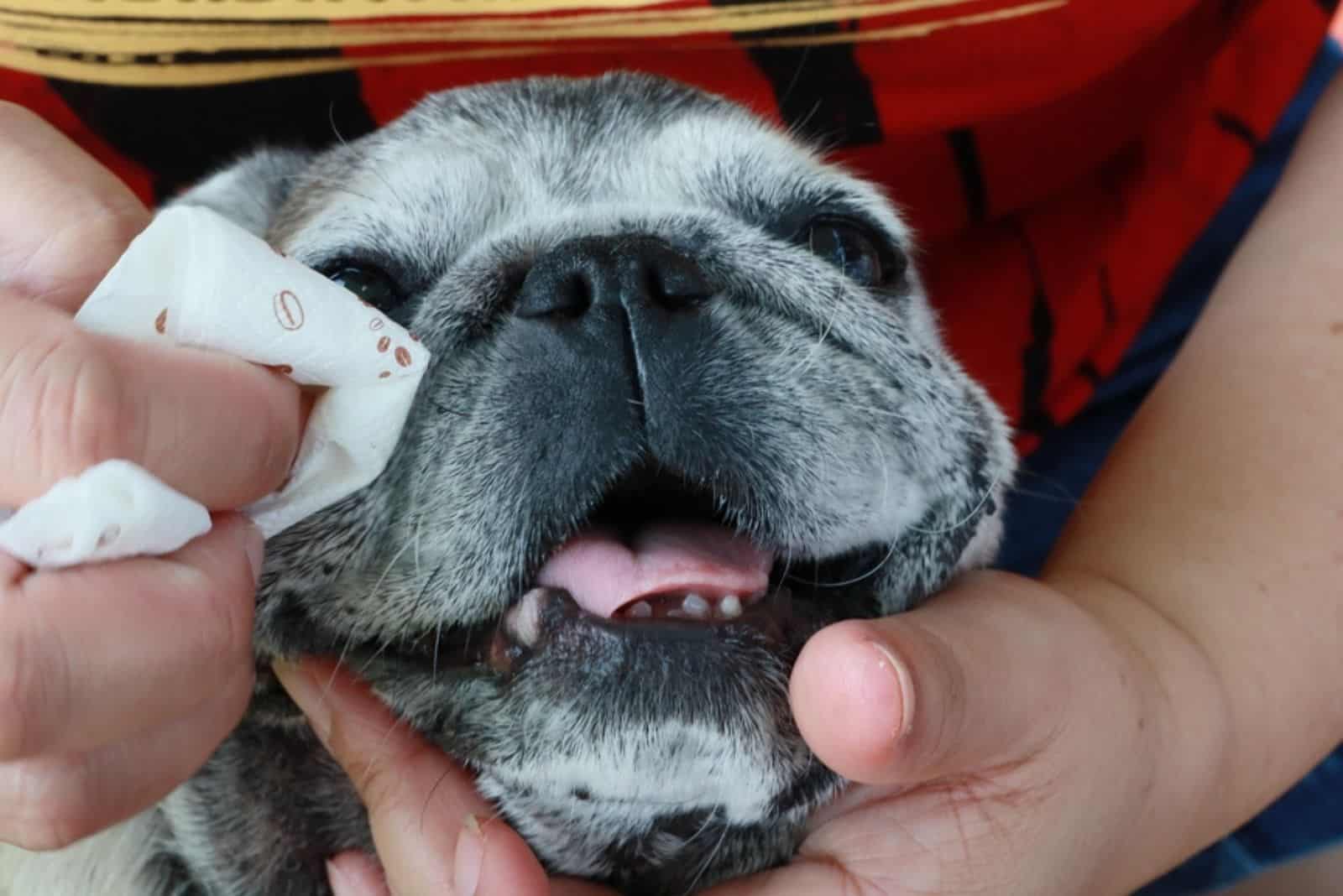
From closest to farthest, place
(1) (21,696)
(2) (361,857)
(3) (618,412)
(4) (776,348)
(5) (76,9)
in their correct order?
(1) (21,696), (3) (618,412), (4) (776,348), (2) (361,857), (5) (76,9)

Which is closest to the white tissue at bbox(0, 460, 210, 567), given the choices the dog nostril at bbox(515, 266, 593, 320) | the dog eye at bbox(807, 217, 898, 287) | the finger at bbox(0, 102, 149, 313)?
the finger at bbox(0, 102, 149, 313)

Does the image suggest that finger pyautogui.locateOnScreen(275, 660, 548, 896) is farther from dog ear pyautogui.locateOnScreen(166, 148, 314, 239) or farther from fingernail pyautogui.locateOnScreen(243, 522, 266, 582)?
dog ear pyautogui.locateOnScreen(166, 148, 314, 239)

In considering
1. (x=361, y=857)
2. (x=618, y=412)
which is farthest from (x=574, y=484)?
(x=361, y=857)

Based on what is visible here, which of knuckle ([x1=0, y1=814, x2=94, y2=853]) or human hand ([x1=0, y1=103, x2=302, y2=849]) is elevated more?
human hand ([x1=0, y1=103, x2=302, y2=849])

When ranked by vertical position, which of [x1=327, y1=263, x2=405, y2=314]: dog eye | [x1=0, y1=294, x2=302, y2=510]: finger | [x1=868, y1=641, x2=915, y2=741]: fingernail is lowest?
[x1=868, y1=641, x2=915, y2=741]: fingernail

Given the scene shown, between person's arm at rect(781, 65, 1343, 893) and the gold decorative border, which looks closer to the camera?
person's arm at rect(781, 65, 1343, 893)

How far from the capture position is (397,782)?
101cm

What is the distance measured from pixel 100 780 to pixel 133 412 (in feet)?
0.83

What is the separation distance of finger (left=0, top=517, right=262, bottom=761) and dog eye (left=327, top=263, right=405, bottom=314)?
528mm

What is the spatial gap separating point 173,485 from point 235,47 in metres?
1.13

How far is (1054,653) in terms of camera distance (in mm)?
1026

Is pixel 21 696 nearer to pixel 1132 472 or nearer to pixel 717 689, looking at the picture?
pixel 717 689

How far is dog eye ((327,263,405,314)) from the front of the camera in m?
1.21

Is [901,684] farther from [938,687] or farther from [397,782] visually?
[397,782]
